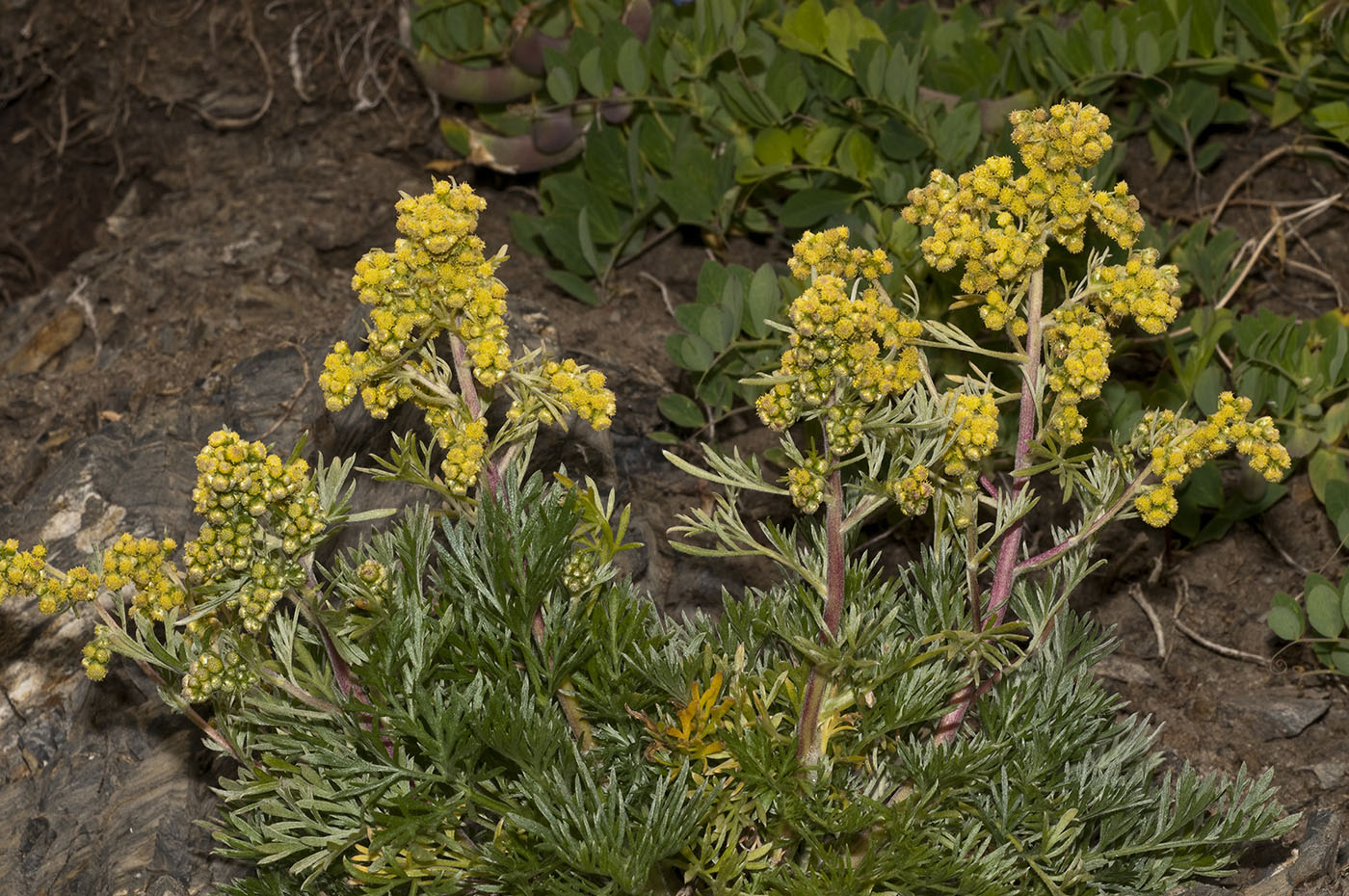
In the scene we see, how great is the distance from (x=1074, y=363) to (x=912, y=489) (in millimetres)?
306

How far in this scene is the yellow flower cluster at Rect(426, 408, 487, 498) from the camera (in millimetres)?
2012

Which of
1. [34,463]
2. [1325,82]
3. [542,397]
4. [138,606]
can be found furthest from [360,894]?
[1325,82]

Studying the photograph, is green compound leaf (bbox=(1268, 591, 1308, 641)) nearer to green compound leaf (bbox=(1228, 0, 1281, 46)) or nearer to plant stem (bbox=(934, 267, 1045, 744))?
plant stem (bbox=(934, 267, 1045, 744))

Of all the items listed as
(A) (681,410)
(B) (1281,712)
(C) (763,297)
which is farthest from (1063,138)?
(B) (1281,712)

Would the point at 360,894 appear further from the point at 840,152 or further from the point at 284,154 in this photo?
the point at 284,154

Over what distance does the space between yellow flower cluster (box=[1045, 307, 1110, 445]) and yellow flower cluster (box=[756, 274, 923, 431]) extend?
0.74ft

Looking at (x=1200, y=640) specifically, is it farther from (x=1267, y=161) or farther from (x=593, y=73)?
(x=593, y=73)

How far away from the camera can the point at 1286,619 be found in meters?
2.93

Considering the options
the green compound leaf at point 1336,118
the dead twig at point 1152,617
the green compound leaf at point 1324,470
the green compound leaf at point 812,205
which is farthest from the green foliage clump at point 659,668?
the green compound leaf at point 1336,118

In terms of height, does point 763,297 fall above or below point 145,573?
below

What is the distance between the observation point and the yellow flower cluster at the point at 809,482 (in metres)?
2.06

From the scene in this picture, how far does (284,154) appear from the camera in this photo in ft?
15.9

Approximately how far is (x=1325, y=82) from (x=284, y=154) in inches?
132

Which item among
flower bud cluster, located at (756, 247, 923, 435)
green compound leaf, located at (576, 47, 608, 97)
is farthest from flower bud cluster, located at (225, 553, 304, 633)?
green compound leaf, located at (576, 47, 608, 97)
